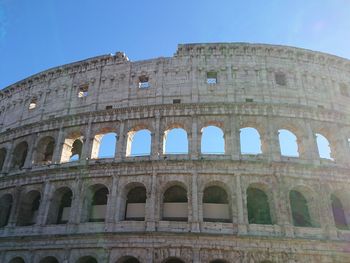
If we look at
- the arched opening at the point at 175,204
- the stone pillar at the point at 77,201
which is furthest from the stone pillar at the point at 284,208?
the stone pillar at the point at 77,201

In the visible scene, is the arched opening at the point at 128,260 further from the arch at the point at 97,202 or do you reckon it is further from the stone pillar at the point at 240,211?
the stone pillar at the point at 240,211

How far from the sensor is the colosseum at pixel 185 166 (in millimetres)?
15773

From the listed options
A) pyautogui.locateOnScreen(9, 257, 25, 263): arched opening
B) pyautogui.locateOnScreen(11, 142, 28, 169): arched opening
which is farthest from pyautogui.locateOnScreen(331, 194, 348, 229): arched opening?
pyautogui.locateOnScreen(11, 142, 28, 169): arched opening

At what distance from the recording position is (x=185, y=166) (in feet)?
56.5

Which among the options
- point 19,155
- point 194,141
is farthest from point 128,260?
point 19,155

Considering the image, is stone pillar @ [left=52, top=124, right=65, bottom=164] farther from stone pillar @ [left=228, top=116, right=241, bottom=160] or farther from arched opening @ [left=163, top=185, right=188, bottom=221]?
stone pillar @ [left=228, top=116, right=241, bottom=160]

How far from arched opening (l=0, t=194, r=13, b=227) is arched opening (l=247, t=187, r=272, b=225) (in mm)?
14674

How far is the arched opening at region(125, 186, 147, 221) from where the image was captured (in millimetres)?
17219

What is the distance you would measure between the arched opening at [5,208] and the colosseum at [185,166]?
2.4 inches

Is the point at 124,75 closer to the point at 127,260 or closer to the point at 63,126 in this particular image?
the point at 63,126

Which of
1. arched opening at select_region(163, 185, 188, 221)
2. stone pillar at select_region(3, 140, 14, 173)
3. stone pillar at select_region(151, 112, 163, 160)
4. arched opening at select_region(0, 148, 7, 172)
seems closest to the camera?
arched opening at select_region(163, 185, 188, 221)

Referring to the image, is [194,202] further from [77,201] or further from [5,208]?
[5,208]

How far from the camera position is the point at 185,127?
745 inches

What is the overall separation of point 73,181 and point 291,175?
39.5 feet
